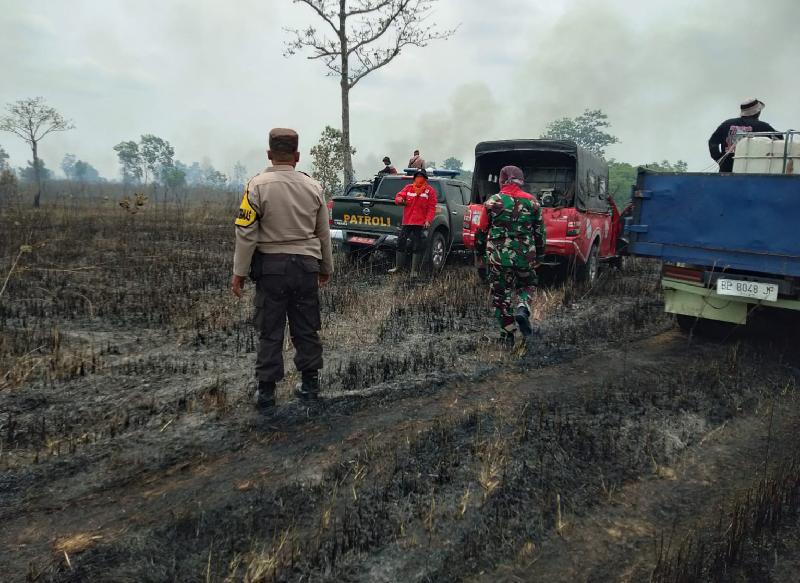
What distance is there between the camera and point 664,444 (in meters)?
3.63

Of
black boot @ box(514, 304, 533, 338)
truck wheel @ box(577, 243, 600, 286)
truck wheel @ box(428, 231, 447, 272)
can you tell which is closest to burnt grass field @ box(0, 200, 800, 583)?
black boot @ box(514, 304, 533, 338)

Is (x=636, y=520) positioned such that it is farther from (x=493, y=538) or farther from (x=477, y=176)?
(x=477, y=176)

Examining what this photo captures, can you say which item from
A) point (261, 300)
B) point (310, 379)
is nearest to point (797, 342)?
point (310, 379)

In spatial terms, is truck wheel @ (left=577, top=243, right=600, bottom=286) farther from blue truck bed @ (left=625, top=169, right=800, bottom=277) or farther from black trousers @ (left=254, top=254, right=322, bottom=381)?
black trousers @ (left=254, top=254, right=322, bottom=381)

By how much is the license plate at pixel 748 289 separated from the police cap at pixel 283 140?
435 cm

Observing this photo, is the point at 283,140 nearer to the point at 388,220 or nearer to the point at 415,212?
the point at 415,212

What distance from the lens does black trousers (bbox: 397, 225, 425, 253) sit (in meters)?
9.62

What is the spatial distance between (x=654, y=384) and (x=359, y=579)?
3.47m

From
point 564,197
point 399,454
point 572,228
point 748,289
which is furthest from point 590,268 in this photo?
point 399,454

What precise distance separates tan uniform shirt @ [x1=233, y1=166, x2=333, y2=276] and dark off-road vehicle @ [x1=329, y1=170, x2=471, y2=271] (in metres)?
6.05

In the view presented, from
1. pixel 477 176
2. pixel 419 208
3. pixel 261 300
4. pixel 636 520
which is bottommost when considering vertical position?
pixel 636 520

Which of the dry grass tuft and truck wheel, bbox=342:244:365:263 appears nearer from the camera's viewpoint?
the dry grass tuft

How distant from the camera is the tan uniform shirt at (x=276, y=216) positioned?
3.79 m

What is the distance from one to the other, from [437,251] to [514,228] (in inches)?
196
